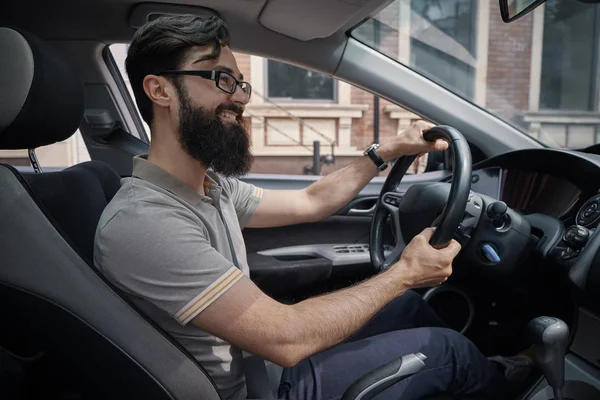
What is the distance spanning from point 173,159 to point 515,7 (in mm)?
937

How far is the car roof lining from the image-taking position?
1824 millimetres

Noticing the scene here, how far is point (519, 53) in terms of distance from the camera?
514cm

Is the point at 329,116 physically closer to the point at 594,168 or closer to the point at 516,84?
the point at 516,84

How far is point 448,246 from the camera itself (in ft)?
3.79

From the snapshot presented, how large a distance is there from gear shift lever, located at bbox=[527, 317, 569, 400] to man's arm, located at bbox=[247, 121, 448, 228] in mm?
622

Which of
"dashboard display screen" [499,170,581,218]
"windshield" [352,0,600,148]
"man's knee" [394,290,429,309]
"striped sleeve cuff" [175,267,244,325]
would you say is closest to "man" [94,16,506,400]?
"striped sleeve cuff" [175,267,244,325]

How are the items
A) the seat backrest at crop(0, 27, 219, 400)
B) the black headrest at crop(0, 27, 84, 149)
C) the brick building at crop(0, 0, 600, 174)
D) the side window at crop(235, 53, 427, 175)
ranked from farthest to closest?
1. the side window at crop(235, 53, 427, 175)
2. the brick building at crop(0, 0, 600, 174)
3. the black headrest at crop(0, 27, 84, 149)
4. the seat backrest at crop(0, 27, 219, 400)

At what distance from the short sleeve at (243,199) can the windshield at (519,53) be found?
0.91 m

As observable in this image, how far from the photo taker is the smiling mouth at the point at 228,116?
1213 millimetres

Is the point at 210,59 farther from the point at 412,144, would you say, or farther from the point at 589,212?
the point at 589,212

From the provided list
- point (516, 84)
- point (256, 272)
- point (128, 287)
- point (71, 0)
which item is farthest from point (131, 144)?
point (516, 84)

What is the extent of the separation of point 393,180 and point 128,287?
0.90 meters

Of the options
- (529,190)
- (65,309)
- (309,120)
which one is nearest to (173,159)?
(65,309)

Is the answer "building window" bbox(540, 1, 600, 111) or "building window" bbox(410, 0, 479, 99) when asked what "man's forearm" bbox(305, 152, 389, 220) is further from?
"building window" bbox(540, 1, 600, 111)
